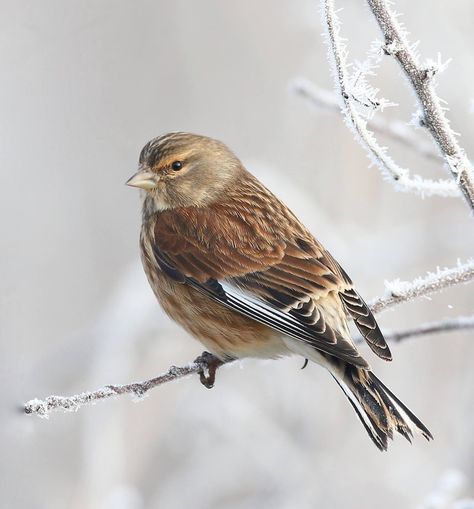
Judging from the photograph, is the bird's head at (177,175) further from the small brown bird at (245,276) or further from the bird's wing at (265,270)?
the bird's wing at (265,270)

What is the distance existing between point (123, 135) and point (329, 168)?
224 cm

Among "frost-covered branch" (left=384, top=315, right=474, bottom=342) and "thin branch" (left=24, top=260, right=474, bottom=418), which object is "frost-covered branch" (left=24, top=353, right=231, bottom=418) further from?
"frost-covered branch" (left=384, top=315, right=474, bottom=342)

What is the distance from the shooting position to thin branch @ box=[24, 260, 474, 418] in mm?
2564

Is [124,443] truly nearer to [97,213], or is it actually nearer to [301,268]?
[301,268]

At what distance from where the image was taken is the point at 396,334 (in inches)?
127

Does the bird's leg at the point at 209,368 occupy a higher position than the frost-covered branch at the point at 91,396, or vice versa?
the frost-covered branch at the point at 91,396

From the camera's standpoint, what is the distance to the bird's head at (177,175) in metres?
3.98

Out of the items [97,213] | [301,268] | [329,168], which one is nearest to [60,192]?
[97,213]

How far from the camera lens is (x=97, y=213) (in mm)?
6020

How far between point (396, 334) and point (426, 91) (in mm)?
1149

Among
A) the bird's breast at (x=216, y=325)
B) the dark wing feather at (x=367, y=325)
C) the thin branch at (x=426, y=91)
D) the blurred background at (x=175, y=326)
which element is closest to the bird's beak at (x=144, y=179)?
the bird's breast at (x=216, y=325)

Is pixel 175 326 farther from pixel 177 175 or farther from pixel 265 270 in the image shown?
pixel 265 270

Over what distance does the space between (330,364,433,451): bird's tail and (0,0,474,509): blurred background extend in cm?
32

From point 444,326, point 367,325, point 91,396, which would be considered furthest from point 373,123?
point 91,396
